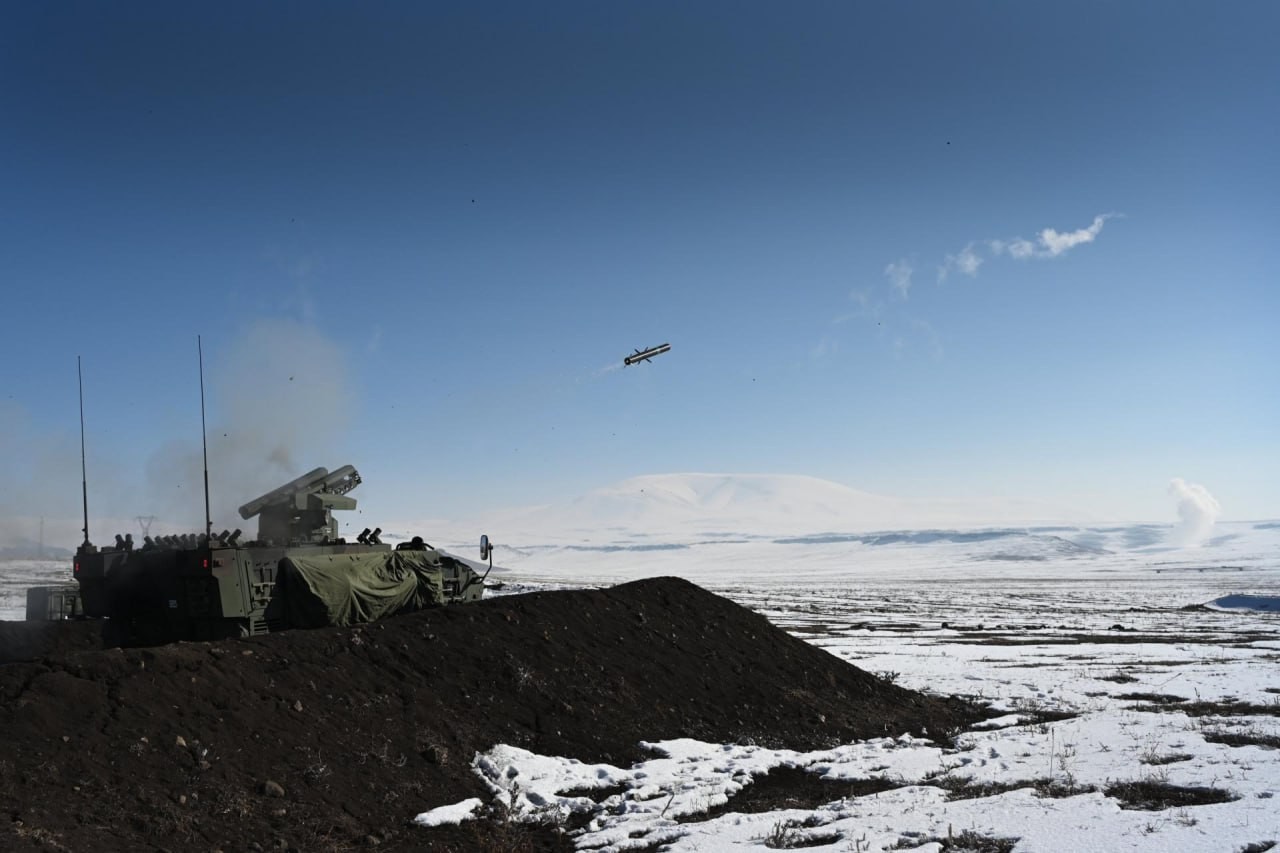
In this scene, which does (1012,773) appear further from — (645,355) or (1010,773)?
Answer: (645,355)

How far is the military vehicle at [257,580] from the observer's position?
678 inches

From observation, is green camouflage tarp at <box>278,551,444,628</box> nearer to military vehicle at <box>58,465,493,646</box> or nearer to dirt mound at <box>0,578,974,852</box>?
military vehicle at <box>58,465,493,646</box>

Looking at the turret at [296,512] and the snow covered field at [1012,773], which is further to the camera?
the turret at [296,512]

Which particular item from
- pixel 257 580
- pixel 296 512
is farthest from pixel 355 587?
pixel 296 512

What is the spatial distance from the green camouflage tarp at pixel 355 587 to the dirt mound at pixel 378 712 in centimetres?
280

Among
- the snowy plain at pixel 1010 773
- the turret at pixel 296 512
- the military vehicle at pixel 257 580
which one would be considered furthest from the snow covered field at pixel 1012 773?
the turret at pixel 296 512

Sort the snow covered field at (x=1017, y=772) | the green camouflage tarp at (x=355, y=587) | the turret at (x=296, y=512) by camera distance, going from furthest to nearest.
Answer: the turret at (x=296, y=512)
the green camouflage tarp at (x=355, y=587)
the snow covered field at (x=1017, y=772)

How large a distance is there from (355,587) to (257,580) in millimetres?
1930

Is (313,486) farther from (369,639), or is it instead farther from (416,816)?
(416,816)

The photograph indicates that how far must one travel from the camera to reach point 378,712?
1280cm

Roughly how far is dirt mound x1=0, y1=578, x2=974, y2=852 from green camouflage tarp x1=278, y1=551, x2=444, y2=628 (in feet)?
9.19

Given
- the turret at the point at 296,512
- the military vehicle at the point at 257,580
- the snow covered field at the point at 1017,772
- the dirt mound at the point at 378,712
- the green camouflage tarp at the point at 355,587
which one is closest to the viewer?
the dirt mound at the point at 378,712

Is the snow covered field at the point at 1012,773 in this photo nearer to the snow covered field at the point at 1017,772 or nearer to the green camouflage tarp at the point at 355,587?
the snow covered field at the point at 1017,772

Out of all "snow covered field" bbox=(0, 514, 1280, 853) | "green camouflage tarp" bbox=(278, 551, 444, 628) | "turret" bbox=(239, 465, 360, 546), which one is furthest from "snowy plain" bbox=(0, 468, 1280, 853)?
"turret" bbox=(239, 465, 360, 546)
